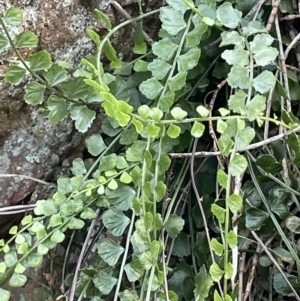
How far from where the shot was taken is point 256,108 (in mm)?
566

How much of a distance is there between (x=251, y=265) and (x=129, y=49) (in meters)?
0.38

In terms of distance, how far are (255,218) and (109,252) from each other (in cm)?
20

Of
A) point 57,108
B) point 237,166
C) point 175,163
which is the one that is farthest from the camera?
point 175,163

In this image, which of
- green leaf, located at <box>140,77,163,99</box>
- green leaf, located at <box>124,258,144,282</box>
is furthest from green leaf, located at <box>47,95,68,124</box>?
green leaf, located at <box>124,258,144,282</box>

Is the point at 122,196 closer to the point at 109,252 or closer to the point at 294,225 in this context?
the point at 109,252

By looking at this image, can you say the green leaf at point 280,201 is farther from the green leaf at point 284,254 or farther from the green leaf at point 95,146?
the green leaf at point 95,146

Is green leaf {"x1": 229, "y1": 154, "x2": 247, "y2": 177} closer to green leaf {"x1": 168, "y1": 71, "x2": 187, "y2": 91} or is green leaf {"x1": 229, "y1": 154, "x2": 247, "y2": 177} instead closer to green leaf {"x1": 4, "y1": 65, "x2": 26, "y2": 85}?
green leaf {"x1": 168, "y1": 71, "x2": 187, "y2": 91}

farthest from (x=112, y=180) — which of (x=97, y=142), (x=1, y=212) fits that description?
(x=1, y=212)

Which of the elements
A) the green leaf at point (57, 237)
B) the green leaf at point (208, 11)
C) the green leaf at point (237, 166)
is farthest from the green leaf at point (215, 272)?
the green leaf at point (208, 11)

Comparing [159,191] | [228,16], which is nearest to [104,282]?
[159,191]

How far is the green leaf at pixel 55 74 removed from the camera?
0.64m

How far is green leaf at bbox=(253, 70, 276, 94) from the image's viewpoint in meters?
0.61

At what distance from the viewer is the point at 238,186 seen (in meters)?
0.64

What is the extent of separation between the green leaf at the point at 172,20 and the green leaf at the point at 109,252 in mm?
287
